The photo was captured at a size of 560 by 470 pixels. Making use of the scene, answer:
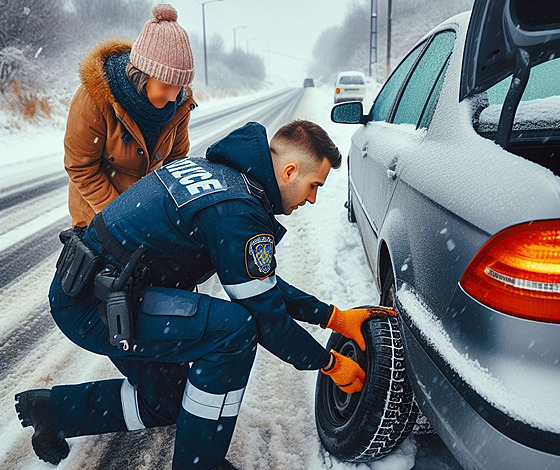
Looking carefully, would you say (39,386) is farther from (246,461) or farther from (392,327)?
(392,327)

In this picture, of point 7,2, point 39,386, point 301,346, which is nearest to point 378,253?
point 301,346

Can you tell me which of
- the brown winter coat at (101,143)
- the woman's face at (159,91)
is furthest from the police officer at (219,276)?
the brown winter coat at (101,143)

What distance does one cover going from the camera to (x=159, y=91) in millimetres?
2146

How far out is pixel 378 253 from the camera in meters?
2.26

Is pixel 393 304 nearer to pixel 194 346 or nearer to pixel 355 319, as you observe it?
pixel 355 319

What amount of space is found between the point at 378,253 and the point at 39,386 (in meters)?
1.78

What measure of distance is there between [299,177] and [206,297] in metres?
0.56

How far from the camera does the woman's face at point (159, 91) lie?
83.7 inches

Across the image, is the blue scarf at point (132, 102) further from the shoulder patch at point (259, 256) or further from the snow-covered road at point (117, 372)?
the snow-covered road at point (117, 372)

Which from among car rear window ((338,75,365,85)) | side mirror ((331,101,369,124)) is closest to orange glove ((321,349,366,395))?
side mirror ((331,101,369,124))

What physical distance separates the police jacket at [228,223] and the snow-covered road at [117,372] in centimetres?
49

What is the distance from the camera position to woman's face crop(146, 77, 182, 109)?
6.98 ft

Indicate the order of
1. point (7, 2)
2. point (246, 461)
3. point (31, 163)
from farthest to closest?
point (7, 2)
point (31, 163)
point (246, 461)

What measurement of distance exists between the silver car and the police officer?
21cm
